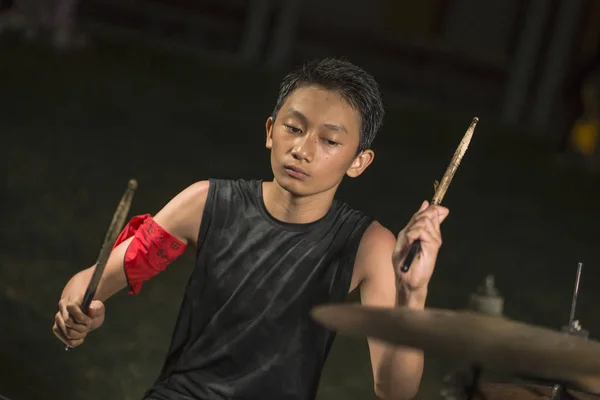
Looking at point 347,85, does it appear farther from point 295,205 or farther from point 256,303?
point 256,303

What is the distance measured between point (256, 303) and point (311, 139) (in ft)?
1.44

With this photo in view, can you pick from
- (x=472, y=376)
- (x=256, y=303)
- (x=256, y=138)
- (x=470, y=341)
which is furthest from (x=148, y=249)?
(x=256, y=138)

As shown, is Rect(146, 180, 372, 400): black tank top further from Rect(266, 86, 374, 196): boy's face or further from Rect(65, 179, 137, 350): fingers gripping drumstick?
Rect(65, 179, 137, 350): fingers gripping drumstick

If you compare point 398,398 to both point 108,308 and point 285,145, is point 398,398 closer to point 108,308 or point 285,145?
point 285,145

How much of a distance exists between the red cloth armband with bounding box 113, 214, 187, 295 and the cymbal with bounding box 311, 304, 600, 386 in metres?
0.80

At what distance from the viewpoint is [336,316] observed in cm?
231

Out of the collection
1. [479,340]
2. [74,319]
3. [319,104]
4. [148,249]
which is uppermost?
[319,104]

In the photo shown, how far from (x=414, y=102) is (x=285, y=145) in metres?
9.88

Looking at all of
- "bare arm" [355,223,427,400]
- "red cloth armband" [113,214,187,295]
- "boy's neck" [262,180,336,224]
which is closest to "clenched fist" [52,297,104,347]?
"red cloth armband" [113,214,187,295]

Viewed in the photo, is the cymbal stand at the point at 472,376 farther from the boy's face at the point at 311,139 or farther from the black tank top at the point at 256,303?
the boy's face at the point at 311,139

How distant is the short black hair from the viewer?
2941mm

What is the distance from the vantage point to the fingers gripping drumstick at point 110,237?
8.02 feet

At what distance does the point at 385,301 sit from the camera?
2877mm

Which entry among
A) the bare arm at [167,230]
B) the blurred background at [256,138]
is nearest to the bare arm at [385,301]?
the bare arm at [167,230]
